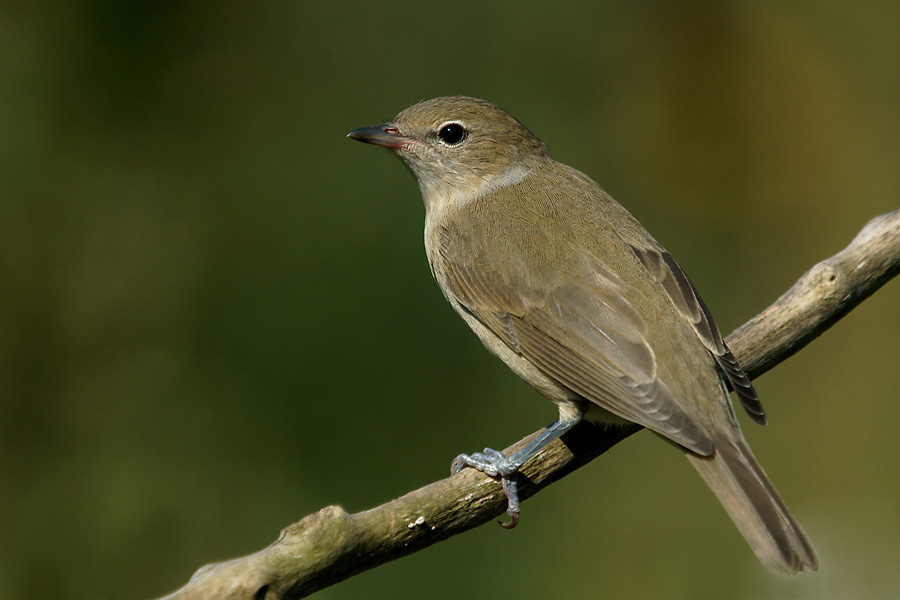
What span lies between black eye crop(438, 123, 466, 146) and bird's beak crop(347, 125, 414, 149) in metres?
0.17

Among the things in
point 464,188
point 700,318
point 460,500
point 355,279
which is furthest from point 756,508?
point 355,279

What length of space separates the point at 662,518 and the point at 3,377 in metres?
4.35

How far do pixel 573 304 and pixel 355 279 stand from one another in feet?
8.07

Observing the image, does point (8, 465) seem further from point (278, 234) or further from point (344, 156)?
point (344, 156)

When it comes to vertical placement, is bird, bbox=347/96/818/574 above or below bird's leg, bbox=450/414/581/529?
above

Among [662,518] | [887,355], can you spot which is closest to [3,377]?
[662,518]

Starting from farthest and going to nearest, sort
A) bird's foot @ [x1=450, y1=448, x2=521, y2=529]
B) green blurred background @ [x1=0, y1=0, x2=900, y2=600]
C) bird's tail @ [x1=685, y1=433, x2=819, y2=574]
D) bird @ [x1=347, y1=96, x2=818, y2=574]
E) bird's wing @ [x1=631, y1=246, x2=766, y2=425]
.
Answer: green blurred background @ [x1=0, y1=0, x2=900, y2=600]
bird's wing @ [x1=631, y1=246, x2=766, y2=425]
bird's foot @ [x1=450, y1=448, x2=521, y2=529]
bird @ [x1=347, y1=96, x2=818, y2=574]
bird's tail @ [x1=685, y1=433, x2=819, y2=574]

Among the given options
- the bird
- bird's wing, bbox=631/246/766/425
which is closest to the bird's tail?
the bird

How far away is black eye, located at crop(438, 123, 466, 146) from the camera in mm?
4777

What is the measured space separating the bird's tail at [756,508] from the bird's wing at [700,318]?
33 cm

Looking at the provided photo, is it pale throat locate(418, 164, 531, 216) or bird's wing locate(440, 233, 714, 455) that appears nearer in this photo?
bird's wing locate(440, 233, 714, 455)

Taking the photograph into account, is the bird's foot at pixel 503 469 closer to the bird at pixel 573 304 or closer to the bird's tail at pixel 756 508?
the bird at pixel 573 304

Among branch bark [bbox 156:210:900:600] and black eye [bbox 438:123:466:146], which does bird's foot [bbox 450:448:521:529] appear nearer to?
branch bark [bbox 156:210:900:600]

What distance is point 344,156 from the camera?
6.37m
